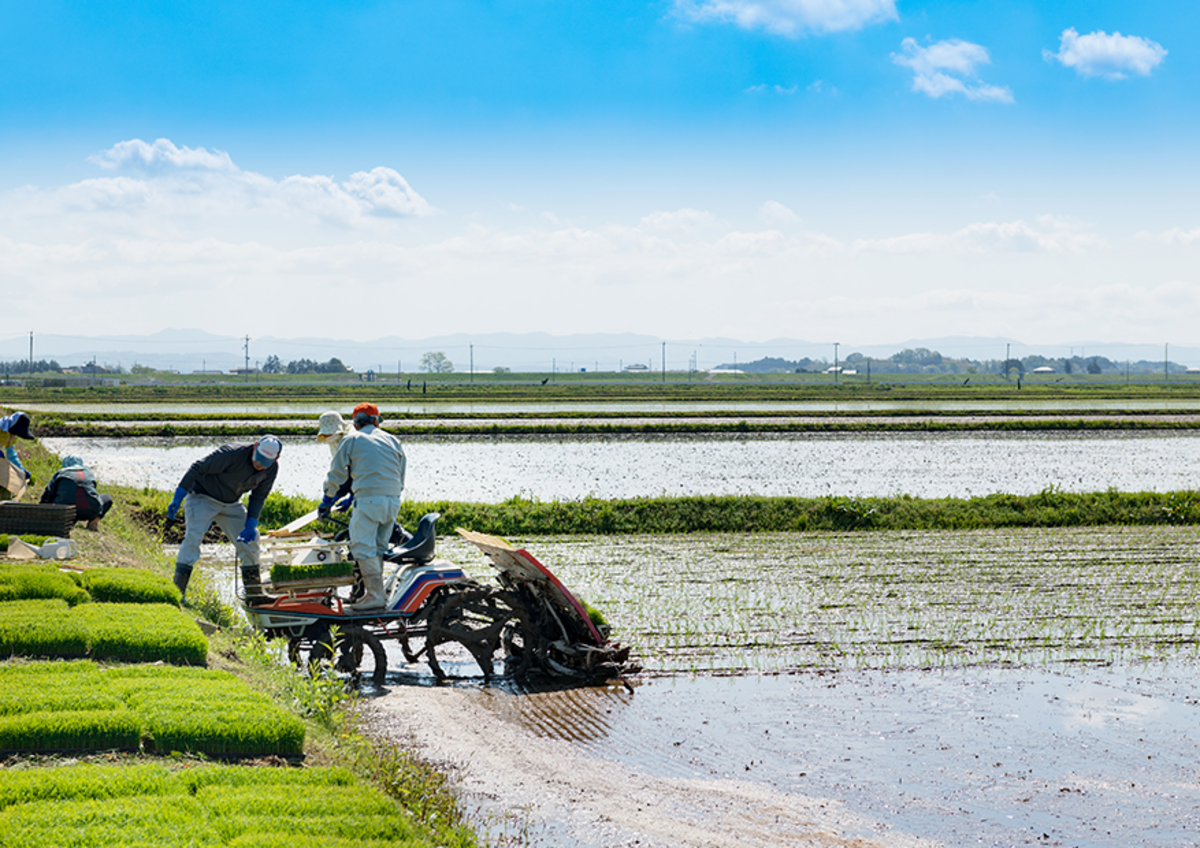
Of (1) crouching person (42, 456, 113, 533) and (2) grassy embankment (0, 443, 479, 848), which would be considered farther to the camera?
(1) crouching person (42, 456, 113, 533)

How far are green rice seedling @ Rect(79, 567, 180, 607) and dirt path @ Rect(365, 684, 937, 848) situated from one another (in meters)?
2.24

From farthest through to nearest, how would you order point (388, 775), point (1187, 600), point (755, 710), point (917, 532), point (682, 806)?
point (917, 532) → point (1187, 600) → point (755, 710) → point (682, 806) → point (388, 775)

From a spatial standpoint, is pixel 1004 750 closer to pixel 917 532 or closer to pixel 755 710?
pixel 755 710


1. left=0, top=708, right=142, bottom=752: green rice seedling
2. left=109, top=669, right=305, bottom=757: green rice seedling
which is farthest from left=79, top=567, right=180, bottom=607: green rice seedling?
left=0, top=708, right=142, bottom=752: green rice seedling

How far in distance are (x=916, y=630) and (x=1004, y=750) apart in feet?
10.7

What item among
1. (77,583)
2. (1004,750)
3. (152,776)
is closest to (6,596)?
(77,583)

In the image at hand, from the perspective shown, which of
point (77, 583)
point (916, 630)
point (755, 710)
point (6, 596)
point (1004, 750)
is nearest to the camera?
point (1004, 750)

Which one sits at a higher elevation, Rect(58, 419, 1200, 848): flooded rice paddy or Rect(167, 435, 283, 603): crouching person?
Rect(167, 435, 283, 603): crouching person

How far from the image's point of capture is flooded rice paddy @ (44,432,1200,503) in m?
22.9

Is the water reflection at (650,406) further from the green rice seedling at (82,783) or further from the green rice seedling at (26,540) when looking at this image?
the green rice seedling at (82,783)

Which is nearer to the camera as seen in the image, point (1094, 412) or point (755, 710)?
point (755, 710)

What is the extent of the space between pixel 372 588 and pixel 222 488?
206 cm

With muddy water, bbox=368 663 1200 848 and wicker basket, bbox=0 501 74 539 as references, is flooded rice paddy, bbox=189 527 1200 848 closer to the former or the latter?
muddy water, bbox=368 663 1200 848

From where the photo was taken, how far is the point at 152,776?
15.5 ft
